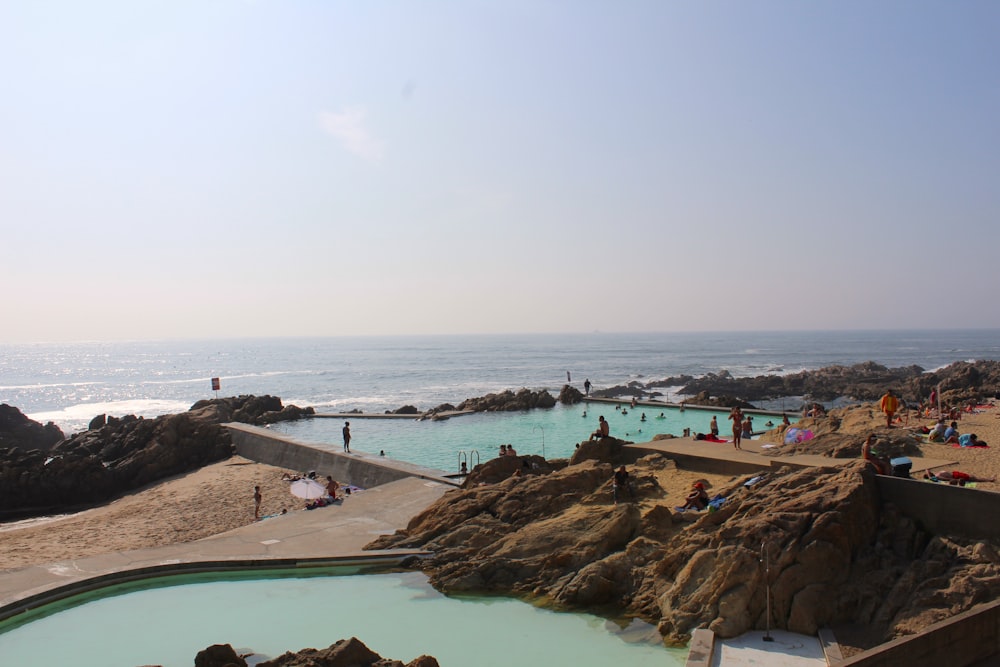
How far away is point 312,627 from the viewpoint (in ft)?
32.1

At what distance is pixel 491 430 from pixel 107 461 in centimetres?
1755

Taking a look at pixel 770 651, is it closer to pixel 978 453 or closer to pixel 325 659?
pixel 325 659

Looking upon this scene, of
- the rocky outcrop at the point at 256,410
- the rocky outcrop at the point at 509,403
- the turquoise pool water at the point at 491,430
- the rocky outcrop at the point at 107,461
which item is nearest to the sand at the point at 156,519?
the rocky outcrop at the point at 107,461

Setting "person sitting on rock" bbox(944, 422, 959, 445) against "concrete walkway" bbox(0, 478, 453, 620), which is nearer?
"concrete walkway" bbox(0, 478, 453, 620)

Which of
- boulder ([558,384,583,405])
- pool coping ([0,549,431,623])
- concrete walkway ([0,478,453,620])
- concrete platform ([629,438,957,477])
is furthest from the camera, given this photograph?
boulder ([558,384,583,405])

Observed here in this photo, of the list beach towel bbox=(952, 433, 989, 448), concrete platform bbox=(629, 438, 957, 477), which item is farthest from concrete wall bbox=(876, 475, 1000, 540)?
beach towel bbox=(952, 433, 989, 448)

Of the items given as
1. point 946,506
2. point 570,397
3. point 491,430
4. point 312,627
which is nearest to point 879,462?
point 946,506

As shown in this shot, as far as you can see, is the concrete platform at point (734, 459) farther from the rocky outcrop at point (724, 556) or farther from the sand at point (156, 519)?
the sand at point (156, 519)

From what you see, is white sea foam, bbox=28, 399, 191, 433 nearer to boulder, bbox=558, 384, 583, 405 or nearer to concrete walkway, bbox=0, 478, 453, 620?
boulder, bbox=558, 384, 583, 405

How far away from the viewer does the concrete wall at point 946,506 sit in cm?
841

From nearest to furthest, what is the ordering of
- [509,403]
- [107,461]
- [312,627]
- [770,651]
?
[770,651] → [312,627] → [107,461] → [509,403]

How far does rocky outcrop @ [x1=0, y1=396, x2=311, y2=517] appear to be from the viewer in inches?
970

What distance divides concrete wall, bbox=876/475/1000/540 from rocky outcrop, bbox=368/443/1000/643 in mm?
199

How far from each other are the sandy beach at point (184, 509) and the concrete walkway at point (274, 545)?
2.71 meters
